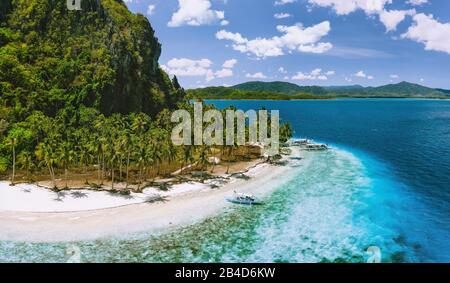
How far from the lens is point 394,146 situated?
15162cm

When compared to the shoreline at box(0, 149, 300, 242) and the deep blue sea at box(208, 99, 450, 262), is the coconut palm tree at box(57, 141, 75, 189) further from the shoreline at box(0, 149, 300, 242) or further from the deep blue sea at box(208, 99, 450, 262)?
the deep blue sea at box(208, 99, 450, 262)

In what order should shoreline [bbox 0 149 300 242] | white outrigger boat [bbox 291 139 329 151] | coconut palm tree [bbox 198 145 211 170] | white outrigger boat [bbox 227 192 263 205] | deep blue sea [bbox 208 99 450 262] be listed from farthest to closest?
white outrigger boat [bbox 291 139 329 151] → coconut palm tree [bbox 198 145 211 170] → white outrigger boat [bbox 227 192 263 205] → deep blue sea [bbox 208 99 450 262] → shoreline [bbox 0 149 300 242]

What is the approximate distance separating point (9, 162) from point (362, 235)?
76.1 metres

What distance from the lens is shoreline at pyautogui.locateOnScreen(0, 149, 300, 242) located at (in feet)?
185

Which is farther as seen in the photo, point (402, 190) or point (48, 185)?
point (402, 190)

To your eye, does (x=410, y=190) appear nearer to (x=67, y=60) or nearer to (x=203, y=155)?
(x=203, y=155)

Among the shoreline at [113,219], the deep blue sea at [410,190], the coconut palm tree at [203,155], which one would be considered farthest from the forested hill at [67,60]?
the deep blue sea at [410,190]

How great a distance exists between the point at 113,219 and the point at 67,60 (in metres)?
81.3

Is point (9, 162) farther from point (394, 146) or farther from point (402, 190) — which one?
point (394, 146)

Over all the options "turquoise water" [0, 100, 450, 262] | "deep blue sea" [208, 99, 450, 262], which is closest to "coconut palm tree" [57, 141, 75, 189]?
"turquoise water" [0, 100, 450, 262]

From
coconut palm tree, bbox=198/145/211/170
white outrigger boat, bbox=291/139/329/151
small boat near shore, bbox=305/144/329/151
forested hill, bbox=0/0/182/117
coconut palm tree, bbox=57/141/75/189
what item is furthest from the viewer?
white outrigger boat, bbox=291/139/329/151

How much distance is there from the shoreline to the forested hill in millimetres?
49735
